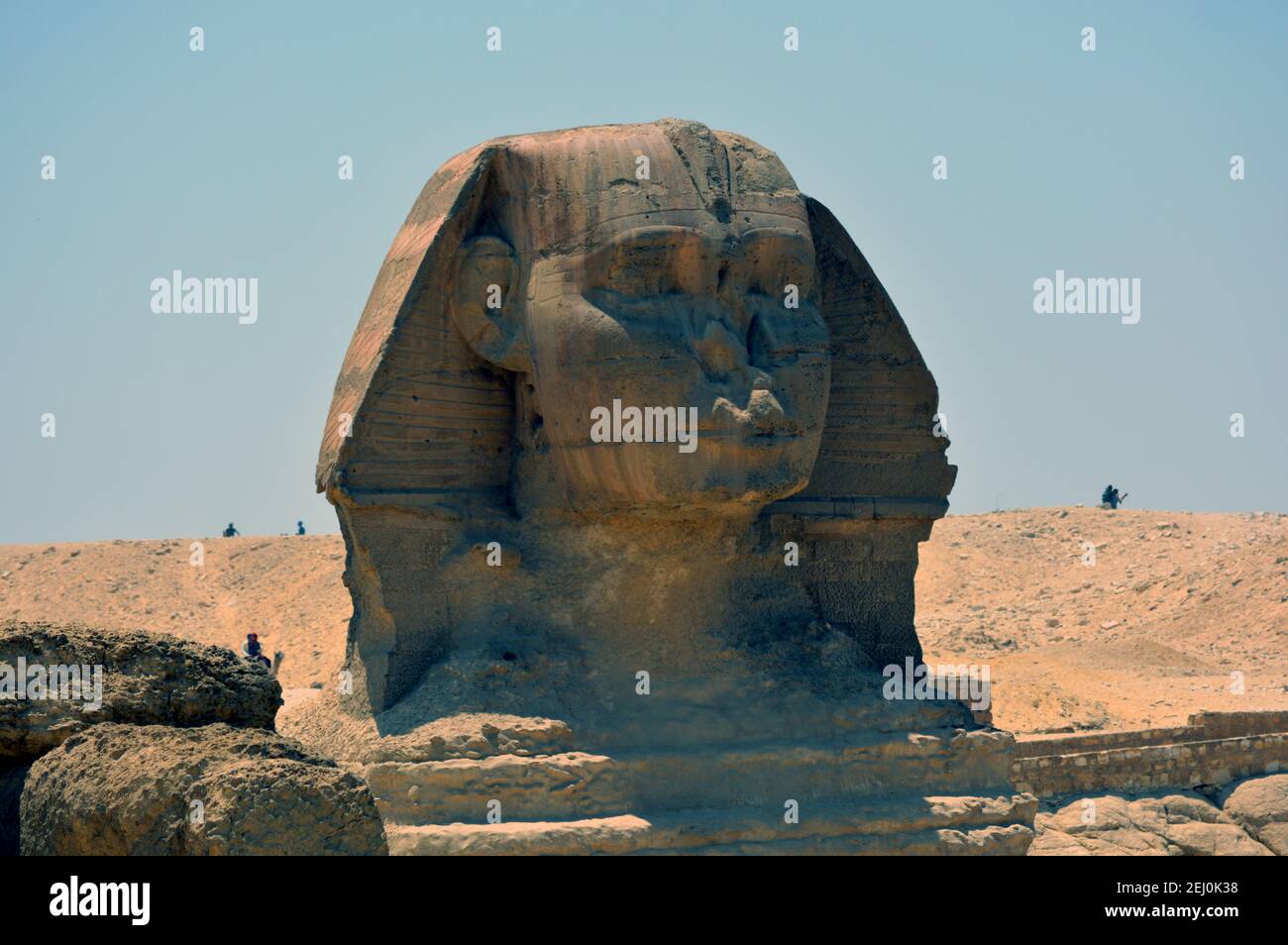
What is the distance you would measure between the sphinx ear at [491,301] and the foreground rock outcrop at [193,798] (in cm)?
332

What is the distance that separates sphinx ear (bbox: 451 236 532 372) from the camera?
9.59 meters

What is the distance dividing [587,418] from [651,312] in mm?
579

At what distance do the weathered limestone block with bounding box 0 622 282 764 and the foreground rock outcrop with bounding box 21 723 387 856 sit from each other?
0.83 feet

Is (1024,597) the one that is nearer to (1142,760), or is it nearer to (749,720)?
(1142,760)

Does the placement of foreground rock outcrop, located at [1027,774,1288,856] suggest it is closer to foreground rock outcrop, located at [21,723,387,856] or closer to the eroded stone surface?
the eroded stone surface

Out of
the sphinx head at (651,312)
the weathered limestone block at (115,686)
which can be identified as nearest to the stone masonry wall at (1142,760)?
the sphinx head at (651,312)

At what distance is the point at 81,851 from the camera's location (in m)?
6.39

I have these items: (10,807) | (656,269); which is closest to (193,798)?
(10,807)

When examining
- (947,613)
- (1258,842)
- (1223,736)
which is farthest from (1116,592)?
(1258,842)

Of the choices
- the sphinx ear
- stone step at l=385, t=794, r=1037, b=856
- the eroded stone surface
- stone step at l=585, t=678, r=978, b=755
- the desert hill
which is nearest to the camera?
stone step at l=385, t=794, r=1037, b=856

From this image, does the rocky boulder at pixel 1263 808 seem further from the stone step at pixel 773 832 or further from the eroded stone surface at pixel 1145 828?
the stone step at pixel 773 832

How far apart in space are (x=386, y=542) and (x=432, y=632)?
1.62 ft

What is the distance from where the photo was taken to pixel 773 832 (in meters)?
9.12

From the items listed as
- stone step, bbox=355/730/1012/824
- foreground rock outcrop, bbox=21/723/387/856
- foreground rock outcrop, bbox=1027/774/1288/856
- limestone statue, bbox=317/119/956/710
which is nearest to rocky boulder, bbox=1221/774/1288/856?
foreground rock outcrop, bbox=1027/774/1288/856
